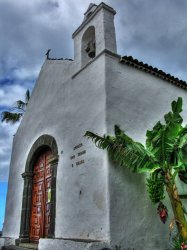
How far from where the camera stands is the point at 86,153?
6422mm

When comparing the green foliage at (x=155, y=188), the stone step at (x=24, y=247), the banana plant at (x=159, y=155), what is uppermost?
the banana plant at (x=159, y=155)

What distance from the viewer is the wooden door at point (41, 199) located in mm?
7945

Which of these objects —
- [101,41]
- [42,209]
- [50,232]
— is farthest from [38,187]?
[101,41]

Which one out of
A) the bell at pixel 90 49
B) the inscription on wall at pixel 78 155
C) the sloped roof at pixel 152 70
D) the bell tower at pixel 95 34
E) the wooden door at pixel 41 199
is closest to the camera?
the inscription on wall at pixel 78 155

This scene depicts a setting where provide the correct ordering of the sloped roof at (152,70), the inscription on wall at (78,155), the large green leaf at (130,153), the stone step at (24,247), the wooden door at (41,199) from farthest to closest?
the wooden door at (41,199)
the stone step at (24,247)
the sloped roof at (152,70)
the inscription on wall at (78,155)
the large green leaf at (130,153)

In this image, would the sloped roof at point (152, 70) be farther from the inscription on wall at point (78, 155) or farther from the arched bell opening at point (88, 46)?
the inscription on wall at point (78, 155)

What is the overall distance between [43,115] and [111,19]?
156 inches

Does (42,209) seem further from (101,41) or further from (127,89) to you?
(101,41)

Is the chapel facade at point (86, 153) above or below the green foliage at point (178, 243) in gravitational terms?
above

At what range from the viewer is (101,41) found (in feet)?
24.2

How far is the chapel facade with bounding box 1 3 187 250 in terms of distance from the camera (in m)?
5.54

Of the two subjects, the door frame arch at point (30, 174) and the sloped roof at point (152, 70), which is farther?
the door frame arch at point (30, 174)

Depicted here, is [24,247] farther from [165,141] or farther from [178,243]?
[165,141]

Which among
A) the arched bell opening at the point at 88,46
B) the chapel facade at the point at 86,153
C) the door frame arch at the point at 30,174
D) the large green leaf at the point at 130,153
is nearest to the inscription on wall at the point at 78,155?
the chapel facade at the point at 86,153
